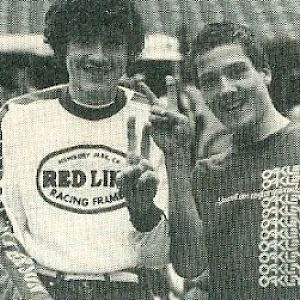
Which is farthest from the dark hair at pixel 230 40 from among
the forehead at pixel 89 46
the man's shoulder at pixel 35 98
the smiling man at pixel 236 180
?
the man's shoulder at pixel 35 98

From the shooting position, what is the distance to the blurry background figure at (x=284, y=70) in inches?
106

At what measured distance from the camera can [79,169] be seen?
8.80ft

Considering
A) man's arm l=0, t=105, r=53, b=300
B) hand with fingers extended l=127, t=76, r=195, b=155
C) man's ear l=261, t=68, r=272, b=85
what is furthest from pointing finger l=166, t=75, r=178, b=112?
man's arm l=0, t=105, r=53, b=300

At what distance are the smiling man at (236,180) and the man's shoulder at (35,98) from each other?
0.34 metres

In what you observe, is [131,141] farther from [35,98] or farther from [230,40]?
[230,40]

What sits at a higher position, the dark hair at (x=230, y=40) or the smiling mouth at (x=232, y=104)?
the dark hair at (x=230, y=40)

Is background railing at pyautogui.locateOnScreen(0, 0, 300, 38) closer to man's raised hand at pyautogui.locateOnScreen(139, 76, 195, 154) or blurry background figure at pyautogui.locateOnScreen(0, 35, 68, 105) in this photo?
blurry background figure at pyautogui.locateOnScreen(0, 35, 68, 105)

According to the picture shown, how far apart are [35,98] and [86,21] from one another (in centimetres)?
→ 33

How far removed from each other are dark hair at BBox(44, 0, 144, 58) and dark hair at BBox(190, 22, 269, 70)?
0.25 m

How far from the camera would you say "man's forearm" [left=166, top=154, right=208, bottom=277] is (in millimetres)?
2701

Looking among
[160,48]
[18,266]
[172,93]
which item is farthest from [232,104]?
[18,266]

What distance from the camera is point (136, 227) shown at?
270cm

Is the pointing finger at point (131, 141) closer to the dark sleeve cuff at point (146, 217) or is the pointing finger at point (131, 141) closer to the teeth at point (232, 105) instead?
the dark sleeve cuff at point (146, 217)

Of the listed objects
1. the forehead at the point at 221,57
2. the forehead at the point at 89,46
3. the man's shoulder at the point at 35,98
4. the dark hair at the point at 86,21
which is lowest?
the man's shoulder at the point at 35,98
